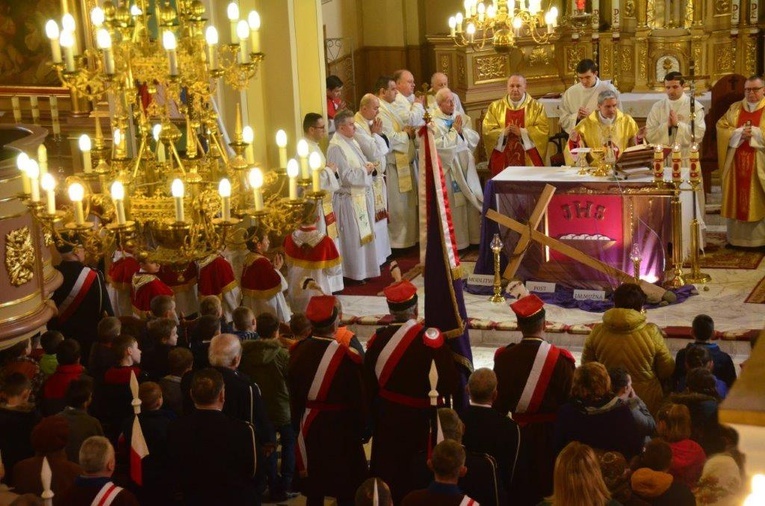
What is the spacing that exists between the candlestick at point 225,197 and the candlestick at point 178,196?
0.53ft

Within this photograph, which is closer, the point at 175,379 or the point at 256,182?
the point at 256,182

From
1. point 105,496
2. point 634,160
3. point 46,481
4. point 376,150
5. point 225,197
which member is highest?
point 225,197

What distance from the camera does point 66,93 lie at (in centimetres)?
1569

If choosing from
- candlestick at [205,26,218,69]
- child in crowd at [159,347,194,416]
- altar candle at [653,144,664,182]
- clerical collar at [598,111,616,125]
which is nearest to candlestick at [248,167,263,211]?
candlestick at [205,26,218,69]

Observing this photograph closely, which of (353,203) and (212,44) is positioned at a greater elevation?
(212,44)

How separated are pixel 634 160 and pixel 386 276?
3.04m

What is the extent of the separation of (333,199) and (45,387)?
222 inches

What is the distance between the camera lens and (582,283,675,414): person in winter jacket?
7.55m

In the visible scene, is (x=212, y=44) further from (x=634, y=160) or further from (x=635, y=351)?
(x=634, y=160)

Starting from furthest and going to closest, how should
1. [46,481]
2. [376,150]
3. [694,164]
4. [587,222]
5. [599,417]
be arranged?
[376,150] < [694,164] < [587,222] < [599,417] < [46,481]

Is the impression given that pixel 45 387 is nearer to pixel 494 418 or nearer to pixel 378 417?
pixel 378 417

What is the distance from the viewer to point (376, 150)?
12.9 meters

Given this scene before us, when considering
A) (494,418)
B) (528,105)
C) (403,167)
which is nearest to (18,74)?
(403,167)

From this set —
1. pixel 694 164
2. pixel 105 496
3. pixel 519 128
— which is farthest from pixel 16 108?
pixel 105 496
